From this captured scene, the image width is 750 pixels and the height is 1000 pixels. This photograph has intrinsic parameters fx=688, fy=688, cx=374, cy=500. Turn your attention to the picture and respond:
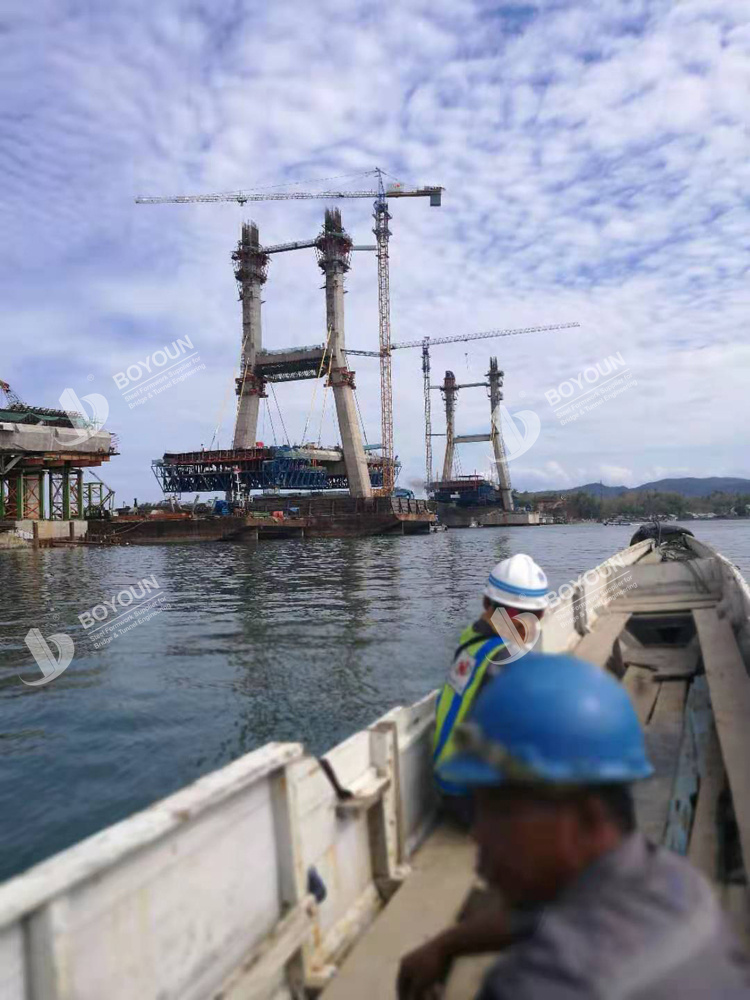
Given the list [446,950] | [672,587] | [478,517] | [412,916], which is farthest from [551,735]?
[478,517]

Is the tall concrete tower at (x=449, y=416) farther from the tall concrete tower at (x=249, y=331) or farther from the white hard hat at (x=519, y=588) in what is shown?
the white hard hat at (x=519, y=588)

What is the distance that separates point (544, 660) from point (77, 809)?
5.87 metres

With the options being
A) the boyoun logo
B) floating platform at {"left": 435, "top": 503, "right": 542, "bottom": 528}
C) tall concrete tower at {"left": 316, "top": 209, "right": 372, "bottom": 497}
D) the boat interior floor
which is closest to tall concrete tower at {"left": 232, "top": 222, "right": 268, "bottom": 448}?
tall concrete tower at {"left": 316, "top": 209, "right": 372, "bottom": 497}

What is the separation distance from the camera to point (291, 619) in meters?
15.5

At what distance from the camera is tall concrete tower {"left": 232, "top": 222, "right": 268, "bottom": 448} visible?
70375 mm

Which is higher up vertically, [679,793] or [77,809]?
[679,793]

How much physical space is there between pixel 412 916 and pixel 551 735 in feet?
7.09

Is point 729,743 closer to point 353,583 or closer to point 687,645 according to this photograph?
point 687,645

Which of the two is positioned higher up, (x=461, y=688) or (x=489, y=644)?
(x=489, y=644)

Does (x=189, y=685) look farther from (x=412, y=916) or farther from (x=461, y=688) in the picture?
(x=412, y=916)

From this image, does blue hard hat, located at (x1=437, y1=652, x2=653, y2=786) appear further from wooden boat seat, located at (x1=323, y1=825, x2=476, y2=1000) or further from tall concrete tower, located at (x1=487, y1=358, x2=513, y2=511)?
tall concrete tower, located at (x1=487, y1=358, x2=513, y2=511)

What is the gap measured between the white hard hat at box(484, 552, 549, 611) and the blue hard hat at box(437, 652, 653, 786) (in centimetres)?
270

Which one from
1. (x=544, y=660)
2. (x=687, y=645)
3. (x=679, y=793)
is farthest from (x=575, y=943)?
(x=687, y=645)

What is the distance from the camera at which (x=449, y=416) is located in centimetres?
12331
